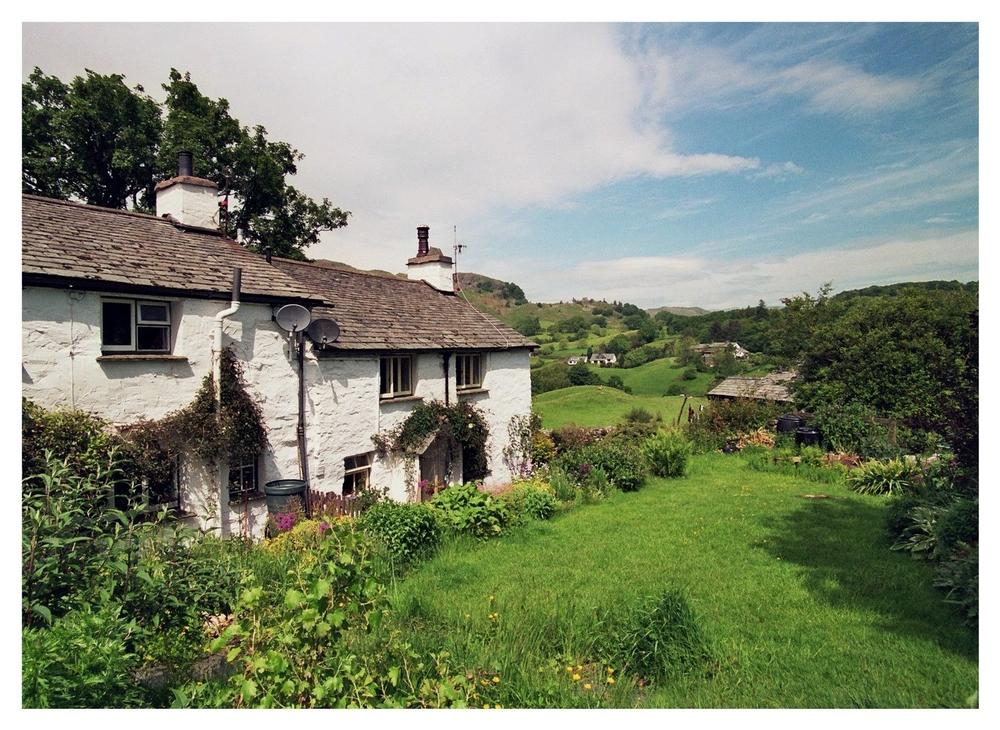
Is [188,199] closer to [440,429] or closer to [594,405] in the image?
[440,429]

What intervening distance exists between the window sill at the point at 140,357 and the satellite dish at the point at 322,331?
2222 mm

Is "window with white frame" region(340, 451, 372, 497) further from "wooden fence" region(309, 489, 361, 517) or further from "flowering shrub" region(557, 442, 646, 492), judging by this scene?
"flowering shrub" region(557, 442, 646, 492)

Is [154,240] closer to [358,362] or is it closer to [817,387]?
[358,362]

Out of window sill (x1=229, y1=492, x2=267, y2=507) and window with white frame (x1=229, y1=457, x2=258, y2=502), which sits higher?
window with white frame (x1=229, y1=457, x2=258, y2=502)

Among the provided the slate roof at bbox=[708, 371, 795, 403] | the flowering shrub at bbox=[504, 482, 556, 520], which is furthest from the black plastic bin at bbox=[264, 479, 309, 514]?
the slate roof at bbox=[708, 371, 795, 403]

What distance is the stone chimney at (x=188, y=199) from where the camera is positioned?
916 centimetres

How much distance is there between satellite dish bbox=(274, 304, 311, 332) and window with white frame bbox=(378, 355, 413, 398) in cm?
257

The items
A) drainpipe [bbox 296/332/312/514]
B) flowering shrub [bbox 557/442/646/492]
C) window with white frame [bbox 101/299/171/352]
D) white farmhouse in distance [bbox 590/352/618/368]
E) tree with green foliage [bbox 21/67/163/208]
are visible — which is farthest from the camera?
white farmhouse in distance [bbox 590/352/618/368]

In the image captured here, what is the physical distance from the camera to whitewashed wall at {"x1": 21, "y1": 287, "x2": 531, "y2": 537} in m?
6.10

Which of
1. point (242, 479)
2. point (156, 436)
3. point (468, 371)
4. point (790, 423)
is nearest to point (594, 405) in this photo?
point (790, 423)

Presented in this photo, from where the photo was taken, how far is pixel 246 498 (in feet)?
27.3

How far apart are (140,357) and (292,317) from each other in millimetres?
2404

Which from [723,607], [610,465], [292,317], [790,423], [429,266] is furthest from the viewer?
[429,266]
